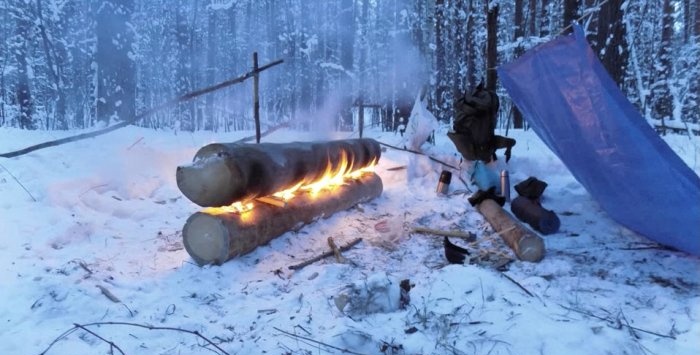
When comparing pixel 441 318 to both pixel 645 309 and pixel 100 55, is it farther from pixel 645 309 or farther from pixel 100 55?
pixel 100 55

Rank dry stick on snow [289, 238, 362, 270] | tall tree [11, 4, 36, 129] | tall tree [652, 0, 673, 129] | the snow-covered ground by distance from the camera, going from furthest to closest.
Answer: tall tree [11, 4, 36, 129]
tall tree [652, 0, 673, 129]
dry stick on snow [289, 238, 362, 270]
the snow-covered ground

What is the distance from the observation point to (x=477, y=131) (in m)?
7.03

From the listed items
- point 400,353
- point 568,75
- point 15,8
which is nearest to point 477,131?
point 568,75

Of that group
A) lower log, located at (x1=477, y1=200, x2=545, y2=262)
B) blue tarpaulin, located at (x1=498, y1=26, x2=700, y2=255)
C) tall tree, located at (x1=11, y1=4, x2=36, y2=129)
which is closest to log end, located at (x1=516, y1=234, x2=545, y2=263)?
lower log, located at (x1=477, y1=200, x2=545, y2=262)

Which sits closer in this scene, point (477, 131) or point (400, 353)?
point (400, 353)

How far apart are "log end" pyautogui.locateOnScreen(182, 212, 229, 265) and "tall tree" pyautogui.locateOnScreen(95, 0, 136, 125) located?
1394 centimetres

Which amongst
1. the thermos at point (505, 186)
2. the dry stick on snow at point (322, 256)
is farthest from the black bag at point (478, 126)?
the dry stick on snow at point (322, 256)

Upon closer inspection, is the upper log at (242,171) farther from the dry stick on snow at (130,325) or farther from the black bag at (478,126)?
the black bag at (478,126)

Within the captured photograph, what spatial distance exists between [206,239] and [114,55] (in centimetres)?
1512

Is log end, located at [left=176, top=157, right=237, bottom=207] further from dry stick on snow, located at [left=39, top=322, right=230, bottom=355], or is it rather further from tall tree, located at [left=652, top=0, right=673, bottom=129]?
tall tree, located at [left=652, top=0, right=673, bottom=129]

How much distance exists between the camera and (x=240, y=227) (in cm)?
452

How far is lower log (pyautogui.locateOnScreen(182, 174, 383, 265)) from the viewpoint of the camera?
437 centimetres

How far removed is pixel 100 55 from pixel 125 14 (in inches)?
73.8

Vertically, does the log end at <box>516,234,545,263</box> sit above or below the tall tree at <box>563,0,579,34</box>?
below
